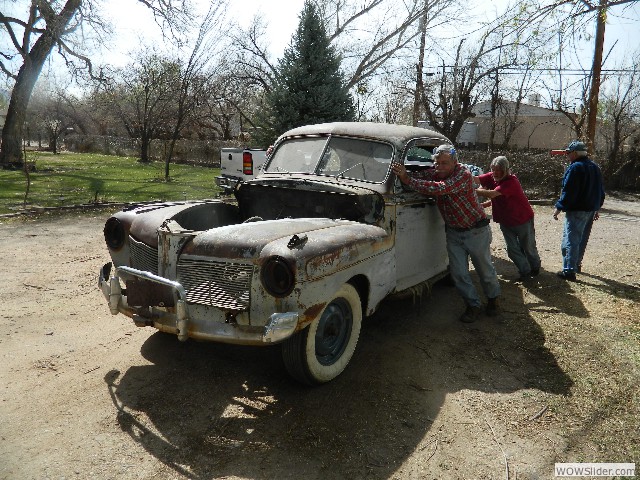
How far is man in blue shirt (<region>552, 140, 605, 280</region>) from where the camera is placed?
20.8ft

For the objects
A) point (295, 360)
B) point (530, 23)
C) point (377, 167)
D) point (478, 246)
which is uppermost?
point (530, 23)

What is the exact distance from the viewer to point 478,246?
194 inches

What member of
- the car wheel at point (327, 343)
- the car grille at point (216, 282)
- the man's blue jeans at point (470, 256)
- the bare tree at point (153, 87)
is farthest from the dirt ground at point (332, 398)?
the bare tree at point (153, 87)

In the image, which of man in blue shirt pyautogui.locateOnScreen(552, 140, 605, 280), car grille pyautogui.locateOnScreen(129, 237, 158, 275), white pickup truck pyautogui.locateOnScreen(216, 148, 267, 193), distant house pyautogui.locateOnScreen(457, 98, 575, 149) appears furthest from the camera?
distant house pyautogui.locateOnScreen(457, 98, 575, 149)

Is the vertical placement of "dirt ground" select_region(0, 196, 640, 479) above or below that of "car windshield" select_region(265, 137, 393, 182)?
below

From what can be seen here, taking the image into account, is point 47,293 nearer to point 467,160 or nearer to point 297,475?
point 297,475

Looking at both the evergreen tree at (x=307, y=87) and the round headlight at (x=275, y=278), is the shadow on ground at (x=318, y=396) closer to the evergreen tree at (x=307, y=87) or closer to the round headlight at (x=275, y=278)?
the round headlight at (x=275, y=278)

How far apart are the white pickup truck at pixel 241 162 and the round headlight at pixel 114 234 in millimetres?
8590

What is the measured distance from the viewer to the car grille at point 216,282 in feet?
10.5

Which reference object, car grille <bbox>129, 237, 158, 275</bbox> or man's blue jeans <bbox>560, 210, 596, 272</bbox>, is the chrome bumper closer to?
car grille <bbox>129, 237, 158, 275</bbox>

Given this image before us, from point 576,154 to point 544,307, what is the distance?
227cm

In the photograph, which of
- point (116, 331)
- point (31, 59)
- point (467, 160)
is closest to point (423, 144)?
point (116, 331)

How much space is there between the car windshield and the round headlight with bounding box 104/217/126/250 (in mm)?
1734

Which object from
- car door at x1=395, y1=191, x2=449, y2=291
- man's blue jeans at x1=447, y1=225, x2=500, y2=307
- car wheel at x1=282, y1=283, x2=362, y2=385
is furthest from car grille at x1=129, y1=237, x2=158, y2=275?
man's blue jeans at x1=447, y1=225, x2=500, y2=307
